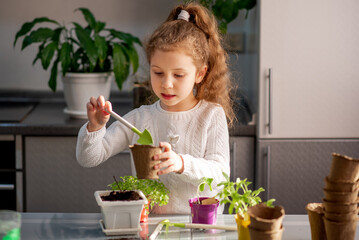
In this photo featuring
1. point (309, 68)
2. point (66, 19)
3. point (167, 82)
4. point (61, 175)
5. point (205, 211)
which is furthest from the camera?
point (66, 19)

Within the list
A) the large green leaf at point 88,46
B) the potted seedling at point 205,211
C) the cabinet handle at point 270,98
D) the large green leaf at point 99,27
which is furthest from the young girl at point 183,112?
the large green leaf at point 99,27

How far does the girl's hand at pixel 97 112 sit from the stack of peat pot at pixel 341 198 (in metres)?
0.62

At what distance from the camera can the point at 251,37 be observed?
2.96 meters

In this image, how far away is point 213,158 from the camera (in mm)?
1735

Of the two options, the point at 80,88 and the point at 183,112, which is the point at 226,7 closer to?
the point at 80,88

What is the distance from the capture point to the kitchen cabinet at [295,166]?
2.72 meters

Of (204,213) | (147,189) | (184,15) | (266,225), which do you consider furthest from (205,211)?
(184,15)

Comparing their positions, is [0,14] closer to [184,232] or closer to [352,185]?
[184,232]

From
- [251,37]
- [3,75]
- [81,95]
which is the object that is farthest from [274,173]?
[3,75]

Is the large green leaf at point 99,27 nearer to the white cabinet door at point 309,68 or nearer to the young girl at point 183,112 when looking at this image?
the white cabinet door at point 309,68

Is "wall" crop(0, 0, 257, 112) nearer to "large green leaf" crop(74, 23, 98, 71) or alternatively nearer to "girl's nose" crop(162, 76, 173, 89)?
"large green leaf" crop(74, 23, 98, 71)

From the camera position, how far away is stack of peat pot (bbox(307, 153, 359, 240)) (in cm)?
124

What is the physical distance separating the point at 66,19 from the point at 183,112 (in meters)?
1.67

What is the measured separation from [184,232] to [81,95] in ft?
4.96
